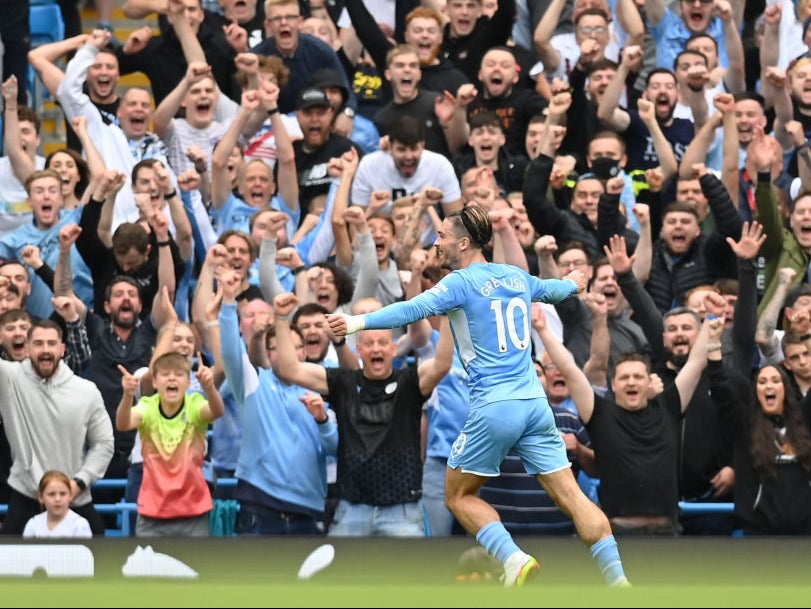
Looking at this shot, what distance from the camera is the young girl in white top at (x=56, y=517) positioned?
39.1 feet

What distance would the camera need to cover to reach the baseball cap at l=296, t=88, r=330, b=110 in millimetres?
14844

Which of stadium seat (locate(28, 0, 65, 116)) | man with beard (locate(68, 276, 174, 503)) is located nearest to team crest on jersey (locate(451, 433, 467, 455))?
man with beard (locate(68, 276, 174, 503))

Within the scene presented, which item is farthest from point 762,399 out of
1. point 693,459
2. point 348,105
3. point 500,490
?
point 348,105

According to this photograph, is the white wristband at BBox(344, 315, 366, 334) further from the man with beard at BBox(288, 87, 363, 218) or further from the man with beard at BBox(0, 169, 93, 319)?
the man with beard at BBox(288, 87, 363, 218)

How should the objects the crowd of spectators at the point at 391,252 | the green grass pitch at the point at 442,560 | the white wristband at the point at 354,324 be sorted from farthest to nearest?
the crowd of spectators at the point at 391,252, the green grass pitch at the point at 442,560, the white wristband at the point at 354,324

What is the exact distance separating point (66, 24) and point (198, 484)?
21.7 feet

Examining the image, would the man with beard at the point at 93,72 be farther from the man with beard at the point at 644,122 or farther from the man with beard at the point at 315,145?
the man with beard at the point at 644,122

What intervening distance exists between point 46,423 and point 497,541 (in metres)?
3.94

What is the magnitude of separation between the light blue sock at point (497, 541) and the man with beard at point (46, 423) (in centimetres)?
346

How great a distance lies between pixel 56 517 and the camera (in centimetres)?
1196

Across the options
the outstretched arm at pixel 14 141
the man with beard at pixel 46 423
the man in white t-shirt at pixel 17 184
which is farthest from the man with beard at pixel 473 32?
the man with beard at pixel 46 423

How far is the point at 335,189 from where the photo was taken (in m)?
14.2

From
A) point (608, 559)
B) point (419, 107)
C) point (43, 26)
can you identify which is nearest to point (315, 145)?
point (419, 107)

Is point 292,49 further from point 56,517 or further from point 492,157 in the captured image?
point 56,517
